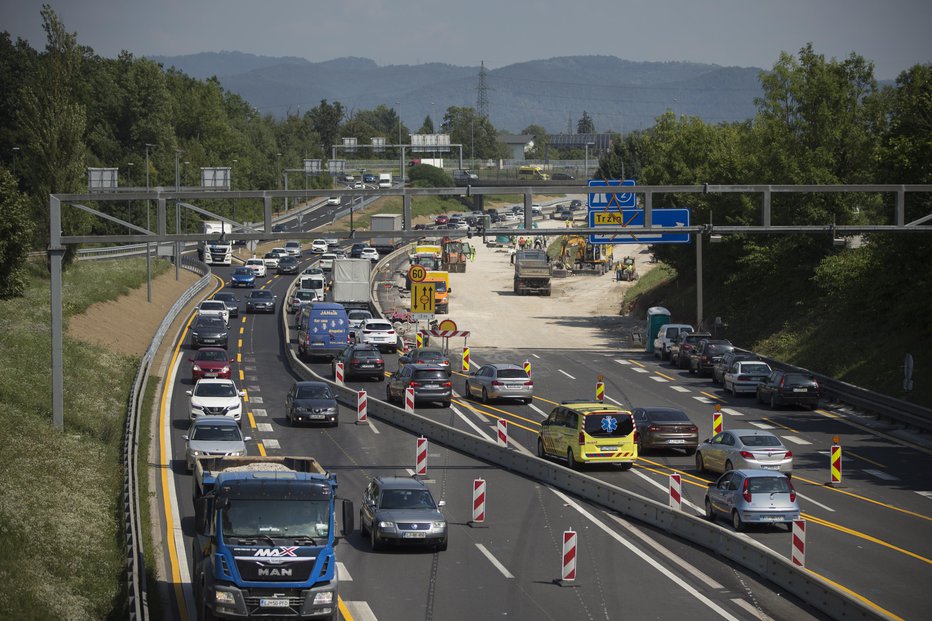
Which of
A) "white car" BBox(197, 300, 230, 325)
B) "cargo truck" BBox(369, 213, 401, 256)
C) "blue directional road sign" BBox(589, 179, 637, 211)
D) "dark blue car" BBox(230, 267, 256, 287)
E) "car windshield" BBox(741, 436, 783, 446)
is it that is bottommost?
"car windshield" BBox(741, 436, 783, 446)

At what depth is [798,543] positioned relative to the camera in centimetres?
2138

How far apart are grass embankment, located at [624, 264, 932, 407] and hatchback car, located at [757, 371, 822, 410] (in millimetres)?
3601

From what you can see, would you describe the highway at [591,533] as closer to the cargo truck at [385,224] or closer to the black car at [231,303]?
the black car at [231,303]

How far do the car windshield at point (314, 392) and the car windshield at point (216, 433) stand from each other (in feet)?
25.1

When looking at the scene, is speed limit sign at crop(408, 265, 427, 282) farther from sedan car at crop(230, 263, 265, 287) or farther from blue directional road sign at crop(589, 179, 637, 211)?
sedan car at crop(230, 263, 265, 287)

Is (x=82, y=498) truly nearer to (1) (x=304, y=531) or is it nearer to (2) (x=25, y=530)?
(2) (x=25, y=530)

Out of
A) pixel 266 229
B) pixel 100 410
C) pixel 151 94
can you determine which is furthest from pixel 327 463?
pixel 151 94

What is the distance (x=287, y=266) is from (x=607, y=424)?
244 ft

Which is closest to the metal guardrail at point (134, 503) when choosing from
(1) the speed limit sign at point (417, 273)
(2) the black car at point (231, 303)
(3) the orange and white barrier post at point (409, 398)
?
(3) the orange and white barrier post at point (409, 398)

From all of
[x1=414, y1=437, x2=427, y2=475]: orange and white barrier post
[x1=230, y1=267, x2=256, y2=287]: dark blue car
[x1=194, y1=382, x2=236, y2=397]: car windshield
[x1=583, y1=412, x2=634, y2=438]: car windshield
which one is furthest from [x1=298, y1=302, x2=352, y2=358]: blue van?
[x1=230, y1=267, x2=256, y2=287]: dark blue car

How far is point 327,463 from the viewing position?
3431 cm

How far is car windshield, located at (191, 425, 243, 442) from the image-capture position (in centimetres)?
3300

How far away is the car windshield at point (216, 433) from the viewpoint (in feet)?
108

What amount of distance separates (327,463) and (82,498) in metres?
8.73
